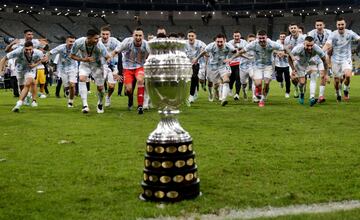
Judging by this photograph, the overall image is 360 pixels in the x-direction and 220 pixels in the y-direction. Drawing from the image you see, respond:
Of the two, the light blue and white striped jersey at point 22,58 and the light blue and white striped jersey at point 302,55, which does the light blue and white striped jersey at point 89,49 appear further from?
the light blue and white striped jersey at point 302,55

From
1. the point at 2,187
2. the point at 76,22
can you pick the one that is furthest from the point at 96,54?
the point at 76,22

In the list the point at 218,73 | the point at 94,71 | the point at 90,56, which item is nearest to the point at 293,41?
the point at 218,73

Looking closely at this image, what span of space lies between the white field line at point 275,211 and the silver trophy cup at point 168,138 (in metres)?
0.47

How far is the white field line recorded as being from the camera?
3795mm

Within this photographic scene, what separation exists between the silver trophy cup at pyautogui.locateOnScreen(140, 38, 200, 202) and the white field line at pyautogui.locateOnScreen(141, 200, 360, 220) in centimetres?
47

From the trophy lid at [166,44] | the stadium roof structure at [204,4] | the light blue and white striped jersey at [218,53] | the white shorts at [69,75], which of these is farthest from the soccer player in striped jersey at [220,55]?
the stadium roof structure at [204,4]

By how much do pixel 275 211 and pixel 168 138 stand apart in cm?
110

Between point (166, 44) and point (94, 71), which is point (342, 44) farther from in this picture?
point (166, 44)

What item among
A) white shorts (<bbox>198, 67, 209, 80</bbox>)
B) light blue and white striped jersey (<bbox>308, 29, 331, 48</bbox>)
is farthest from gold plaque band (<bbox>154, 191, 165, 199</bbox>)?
white shorts (<bbox>198, 67, 209, 80</bbox>)

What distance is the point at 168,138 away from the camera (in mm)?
4340

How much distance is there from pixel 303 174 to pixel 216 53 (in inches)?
413

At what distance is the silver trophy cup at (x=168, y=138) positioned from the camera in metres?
4.27

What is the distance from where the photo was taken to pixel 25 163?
237 inches

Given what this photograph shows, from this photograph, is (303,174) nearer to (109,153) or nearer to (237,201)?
(237,201)
